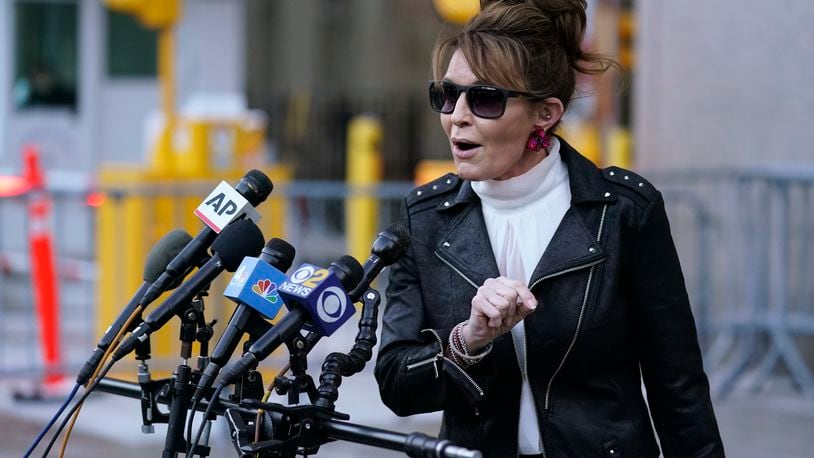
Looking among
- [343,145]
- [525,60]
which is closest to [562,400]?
[525,60]

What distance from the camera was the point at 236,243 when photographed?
278 centimetres

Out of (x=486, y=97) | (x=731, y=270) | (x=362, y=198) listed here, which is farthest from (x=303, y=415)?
(x=362, y=198)

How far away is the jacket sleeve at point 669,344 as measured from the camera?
301 cm

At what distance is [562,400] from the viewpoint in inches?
117

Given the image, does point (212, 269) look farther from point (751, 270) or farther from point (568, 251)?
point (751, 270)

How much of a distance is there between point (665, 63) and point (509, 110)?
678cm

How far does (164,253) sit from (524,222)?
29.2 inches

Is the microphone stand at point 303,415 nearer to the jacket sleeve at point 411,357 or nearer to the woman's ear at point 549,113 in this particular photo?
the jacket sleeve at point 411,357

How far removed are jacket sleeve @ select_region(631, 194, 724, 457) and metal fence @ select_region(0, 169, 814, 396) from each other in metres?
5.27

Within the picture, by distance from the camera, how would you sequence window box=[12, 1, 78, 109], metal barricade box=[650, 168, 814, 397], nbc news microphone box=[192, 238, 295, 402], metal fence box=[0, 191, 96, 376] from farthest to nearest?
window box=[12, 1, 78, 109] < metal fence box=[0, 191, 96, 376] < metal barricade box=[650, 168, 814, 397] < nbc news microphone box=[192, 238, 295, 402]

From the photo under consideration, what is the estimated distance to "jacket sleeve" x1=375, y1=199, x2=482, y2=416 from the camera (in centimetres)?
294

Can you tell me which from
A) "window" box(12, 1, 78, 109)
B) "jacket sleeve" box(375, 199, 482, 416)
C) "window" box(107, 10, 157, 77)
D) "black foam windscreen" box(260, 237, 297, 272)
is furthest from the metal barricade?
"window" box(12, 1, 78, 109)

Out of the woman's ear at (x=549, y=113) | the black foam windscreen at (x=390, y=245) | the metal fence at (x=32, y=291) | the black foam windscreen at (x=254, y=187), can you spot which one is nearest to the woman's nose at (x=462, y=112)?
the woman's ear at (x=549, y=113)

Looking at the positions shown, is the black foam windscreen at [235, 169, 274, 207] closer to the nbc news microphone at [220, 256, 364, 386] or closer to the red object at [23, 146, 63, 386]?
the nbc news microphone at [220, 256, 364, 386]
